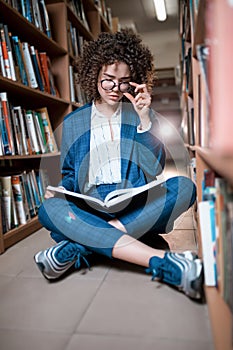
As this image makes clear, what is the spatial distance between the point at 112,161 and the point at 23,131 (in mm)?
601

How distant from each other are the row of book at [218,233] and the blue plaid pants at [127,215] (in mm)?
338

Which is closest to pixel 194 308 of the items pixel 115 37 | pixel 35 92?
pixel 115 37

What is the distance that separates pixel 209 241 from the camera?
2.65ft

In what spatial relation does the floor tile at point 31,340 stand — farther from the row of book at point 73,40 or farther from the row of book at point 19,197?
the row of book at point 73,40

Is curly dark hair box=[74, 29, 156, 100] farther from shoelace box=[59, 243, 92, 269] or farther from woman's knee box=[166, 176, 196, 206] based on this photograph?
shoelace box=[59, 243, 92, 269]

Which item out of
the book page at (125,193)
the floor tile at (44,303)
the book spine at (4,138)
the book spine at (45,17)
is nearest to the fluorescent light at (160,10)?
the book spine at (45,17)

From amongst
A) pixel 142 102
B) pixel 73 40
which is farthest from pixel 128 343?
pixel 73 40

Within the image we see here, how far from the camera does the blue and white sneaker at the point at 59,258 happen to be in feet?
3.26

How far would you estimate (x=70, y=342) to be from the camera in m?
0.70

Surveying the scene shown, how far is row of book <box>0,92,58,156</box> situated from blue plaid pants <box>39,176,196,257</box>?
1.49ft

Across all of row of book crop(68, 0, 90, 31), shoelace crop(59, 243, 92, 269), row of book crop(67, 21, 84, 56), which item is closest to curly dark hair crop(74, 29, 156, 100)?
shoelace crop(59, 243, 92, 269)

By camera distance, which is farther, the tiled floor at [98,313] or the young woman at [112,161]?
the young woman at [112,161]

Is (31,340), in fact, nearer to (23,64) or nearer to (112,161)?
(112,161)

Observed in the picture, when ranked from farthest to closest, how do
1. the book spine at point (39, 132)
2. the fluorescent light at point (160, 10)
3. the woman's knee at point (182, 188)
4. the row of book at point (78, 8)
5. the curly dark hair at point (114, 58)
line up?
the fluorescent light at point (160, 10) < the row of book at point (78, 8) < the book spine at point (39, 132) < the curly dark hair at point (114, 58) < the woman's knee at point (182, 188)
